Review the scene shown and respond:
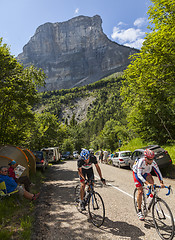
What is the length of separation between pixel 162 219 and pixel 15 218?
13.3 feet

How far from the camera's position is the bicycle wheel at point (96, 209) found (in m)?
4.32

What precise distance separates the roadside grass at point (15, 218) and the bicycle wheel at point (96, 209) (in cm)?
163

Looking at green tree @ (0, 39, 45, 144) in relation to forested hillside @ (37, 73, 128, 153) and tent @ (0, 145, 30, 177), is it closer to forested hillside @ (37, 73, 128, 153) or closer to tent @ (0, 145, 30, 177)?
tent @ (0, 145, 30, 177)

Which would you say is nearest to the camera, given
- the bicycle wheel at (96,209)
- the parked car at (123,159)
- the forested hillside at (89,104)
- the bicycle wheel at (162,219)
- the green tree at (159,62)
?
the bicycle wheel at (162,219)

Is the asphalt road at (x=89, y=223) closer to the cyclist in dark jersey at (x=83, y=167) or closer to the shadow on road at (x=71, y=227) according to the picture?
the shadow on road at (x=71, y=227)

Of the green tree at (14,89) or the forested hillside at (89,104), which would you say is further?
the forested hillside at (89,104)

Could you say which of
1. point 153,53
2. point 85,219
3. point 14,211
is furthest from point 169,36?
point 14,211

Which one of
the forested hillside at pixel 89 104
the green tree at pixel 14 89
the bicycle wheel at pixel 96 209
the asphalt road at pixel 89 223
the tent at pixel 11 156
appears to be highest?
the forested hillside at pixel 89 104

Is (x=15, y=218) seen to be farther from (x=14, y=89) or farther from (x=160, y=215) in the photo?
(x=14, y=89)

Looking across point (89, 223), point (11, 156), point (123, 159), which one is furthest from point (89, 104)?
point (89, 223)

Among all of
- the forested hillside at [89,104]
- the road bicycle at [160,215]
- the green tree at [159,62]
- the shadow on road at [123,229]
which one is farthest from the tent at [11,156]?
the forested hillside at [89,104]

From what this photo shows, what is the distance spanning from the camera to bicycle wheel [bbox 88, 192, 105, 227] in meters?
4.32

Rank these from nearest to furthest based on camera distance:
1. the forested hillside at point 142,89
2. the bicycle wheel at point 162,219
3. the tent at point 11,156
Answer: the bicycle wheel at point 162,219 < the tent at point 11,156 < the forested hillside at point 142,89

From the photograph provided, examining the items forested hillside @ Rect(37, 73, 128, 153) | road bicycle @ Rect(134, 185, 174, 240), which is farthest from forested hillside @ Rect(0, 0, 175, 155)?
forested hillside @ Rect(37, 73, 128, 153)
